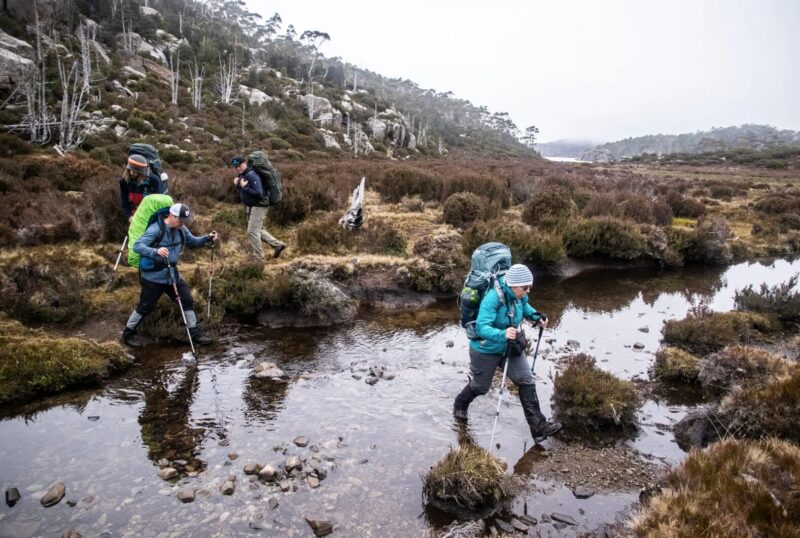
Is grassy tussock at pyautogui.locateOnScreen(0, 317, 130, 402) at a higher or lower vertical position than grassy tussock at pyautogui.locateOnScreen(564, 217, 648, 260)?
lower

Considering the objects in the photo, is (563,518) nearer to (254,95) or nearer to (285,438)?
(285,438)

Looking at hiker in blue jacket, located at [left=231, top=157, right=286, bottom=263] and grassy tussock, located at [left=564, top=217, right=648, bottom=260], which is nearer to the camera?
hiker in blue jacket, located at [left=231, top=157, right=286, bottom=263]

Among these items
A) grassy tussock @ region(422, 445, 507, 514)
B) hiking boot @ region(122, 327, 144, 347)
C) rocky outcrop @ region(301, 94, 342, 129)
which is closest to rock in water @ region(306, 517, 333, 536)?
grassy tussock @ region(422, 445, 507, 514)

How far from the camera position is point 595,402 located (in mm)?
6188

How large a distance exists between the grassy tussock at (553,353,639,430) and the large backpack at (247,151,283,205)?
24.5 feet

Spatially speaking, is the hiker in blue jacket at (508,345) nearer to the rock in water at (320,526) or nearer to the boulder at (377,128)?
the rock in water at (320,526)

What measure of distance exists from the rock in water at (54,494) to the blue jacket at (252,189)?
685 cm

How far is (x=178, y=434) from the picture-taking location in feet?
18.1

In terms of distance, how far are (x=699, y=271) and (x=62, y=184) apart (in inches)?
889

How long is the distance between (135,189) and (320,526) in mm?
6993

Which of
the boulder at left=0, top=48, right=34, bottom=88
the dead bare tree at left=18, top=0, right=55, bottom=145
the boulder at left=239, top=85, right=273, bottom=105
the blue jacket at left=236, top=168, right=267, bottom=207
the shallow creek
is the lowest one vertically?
the shallow creek

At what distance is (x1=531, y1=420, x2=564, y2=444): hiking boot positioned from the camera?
5.66 meters

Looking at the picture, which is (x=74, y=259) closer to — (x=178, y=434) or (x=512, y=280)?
(x=178, y=434)

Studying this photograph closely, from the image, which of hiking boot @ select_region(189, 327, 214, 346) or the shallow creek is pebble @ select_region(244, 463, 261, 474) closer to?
the shallow creek
